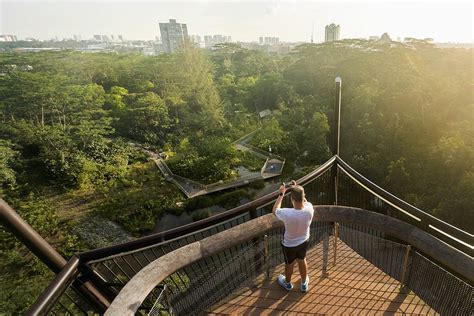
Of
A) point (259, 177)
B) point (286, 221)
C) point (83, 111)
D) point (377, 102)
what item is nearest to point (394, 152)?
point (377, 102)

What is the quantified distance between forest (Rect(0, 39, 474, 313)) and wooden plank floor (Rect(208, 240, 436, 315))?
737 cm

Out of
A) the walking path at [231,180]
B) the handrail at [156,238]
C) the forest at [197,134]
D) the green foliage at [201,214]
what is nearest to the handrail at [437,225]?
the handrail at [156,238]

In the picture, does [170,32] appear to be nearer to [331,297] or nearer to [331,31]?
[331,31]

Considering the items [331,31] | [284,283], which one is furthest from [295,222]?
[331,31]

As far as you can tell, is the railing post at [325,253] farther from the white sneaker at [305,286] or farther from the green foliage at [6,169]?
the green foliage at [6,169]

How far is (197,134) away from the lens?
2350 cm

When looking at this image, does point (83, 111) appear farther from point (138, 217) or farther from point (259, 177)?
point (259, 177)

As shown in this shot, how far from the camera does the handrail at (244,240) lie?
6.28 ft

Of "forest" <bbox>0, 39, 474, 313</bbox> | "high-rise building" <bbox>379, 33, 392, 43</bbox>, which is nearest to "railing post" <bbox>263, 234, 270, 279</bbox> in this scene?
"forest" <bbox>0, 39, 474, 313</bbox>

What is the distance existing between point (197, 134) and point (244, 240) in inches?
842

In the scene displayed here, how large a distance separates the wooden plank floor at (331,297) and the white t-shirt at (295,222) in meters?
0.54

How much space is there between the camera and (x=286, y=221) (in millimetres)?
2436

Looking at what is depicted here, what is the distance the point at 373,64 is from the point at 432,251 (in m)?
21.8

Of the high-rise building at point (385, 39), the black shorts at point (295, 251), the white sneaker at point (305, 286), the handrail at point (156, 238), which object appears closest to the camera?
the handrail at point (156, 238)
